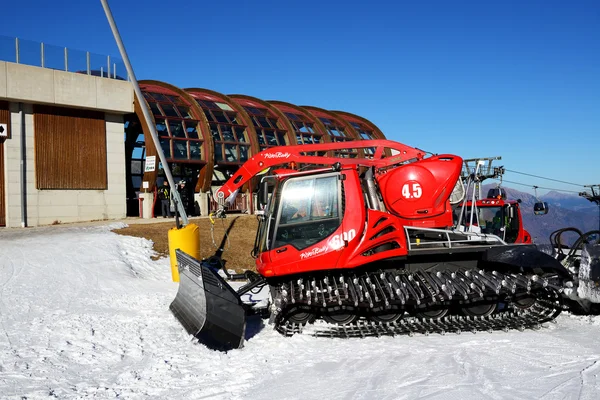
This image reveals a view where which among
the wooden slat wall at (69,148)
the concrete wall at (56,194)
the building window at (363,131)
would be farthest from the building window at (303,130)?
the wooden slat wall at (69,148)

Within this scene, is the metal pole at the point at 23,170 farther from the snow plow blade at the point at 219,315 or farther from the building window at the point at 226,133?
the snow plow blade at the point at 219,315

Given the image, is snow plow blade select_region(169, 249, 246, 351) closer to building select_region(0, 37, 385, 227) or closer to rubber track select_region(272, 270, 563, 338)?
rubber track select_region(272, 270, 563, 338)

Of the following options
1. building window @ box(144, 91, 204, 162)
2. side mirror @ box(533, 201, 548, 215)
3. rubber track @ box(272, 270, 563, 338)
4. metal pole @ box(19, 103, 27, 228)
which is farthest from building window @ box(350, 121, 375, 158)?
rubber track @ box(272, 270, 563, 338)

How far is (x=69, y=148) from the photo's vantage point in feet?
61.8

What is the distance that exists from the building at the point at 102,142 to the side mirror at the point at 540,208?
1351cm

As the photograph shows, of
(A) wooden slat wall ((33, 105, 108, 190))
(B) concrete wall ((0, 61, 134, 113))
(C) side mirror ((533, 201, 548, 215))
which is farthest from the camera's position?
(A) wooden slat wall ((33, 105, 108, 190))

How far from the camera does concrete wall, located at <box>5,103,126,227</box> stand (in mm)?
17516

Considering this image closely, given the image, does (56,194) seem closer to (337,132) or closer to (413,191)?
(413,191)

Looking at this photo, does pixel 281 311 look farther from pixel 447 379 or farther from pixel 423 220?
pixel 423 220

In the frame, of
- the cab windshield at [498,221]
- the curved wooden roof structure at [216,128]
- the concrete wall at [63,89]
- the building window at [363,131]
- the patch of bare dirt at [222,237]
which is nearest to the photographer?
the cab windshield at [498,221]

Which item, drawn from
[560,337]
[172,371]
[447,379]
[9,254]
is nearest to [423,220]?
[560,337]

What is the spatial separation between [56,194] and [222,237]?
6542mm

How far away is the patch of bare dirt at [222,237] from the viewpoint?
47.8 feet

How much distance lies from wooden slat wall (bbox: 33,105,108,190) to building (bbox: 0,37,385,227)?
3 centimetres
